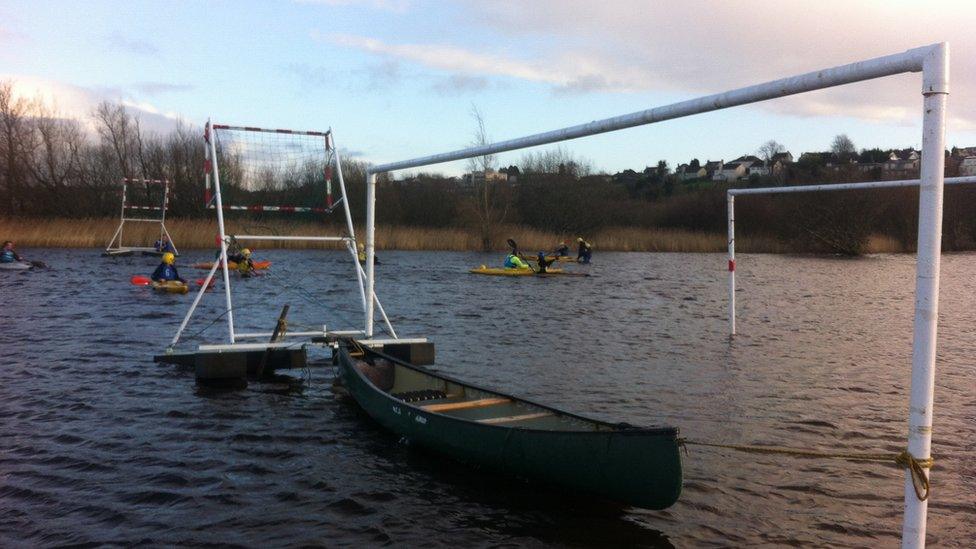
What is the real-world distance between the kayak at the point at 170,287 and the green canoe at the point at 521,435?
1245 centimetres

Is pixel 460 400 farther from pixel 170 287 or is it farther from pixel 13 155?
pixel 13 155

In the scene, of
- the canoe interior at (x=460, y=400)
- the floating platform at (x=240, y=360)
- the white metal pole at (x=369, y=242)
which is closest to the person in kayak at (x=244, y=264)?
the floating platform at (x=240, y=360)

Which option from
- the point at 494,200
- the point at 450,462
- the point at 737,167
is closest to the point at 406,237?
the point at 494,200

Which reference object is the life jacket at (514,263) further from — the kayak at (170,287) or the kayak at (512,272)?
the kayak at (170,287)

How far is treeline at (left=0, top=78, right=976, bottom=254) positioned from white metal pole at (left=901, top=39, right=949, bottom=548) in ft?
131

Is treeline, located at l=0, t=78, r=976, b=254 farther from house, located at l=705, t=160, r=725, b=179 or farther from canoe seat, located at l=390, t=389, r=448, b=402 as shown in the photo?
house, located at l=705, t=160, r=725, b=179

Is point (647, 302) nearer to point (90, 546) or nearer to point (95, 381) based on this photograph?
point (95, 381)

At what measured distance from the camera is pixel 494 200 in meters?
48.7

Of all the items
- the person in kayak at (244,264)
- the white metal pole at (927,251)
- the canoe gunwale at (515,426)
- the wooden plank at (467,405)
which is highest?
the white metal pole at (927,251)

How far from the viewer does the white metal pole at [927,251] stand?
3.78 metres

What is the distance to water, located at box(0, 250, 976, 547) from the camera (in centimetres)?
604

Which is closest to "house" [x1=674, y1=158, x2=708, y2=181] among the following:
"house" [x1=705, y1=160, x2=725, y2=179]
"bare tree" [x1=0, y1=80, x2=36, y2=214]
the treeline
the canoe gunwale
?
"house" [x1=705, y1=160, x2=725, y2=179]

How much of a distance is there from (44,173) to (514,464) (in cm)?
4976

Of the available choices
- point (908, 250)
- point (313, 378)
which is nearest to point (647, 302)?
point (313, 378)
